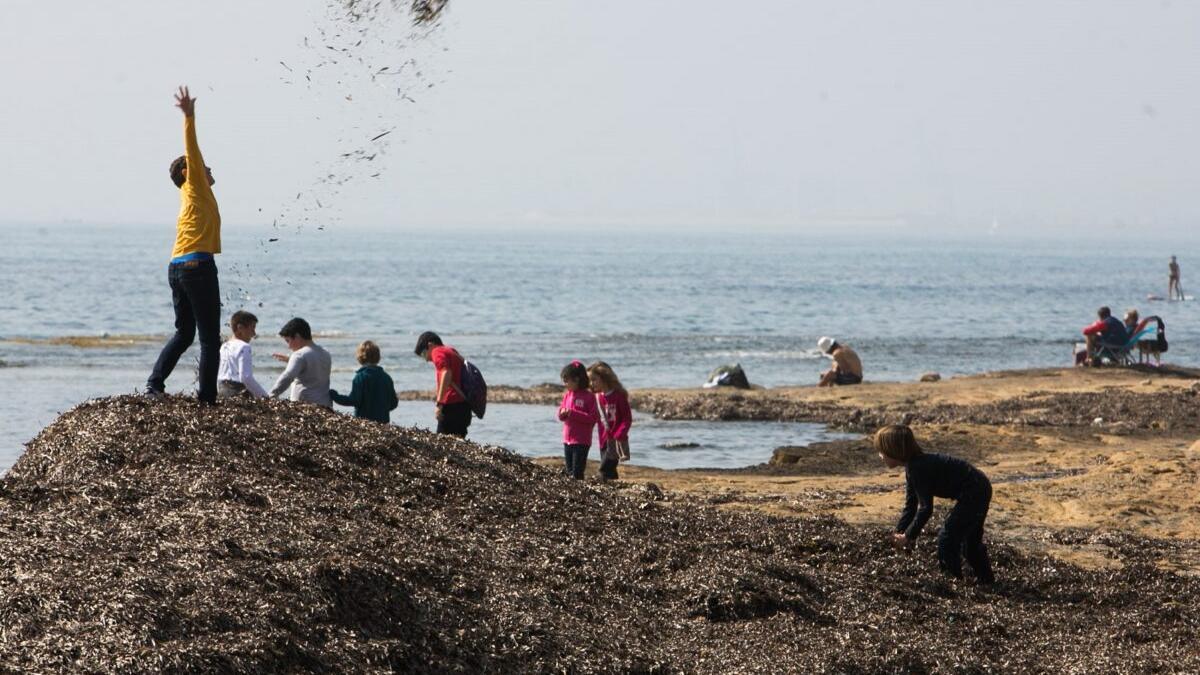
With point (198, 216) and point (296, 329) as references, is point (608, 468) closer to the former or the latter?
point (296, 329)

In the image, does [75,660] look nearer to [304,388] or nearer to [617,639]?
[617,639]

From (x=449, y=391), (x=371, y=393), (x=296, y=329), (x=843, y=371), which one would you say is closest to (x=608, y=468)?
(x=449, y=391)

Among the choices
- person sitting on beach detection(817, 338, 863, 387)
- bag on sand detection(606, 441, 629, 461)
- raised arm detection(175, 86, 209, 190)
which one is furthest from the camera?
person sitting on beach detection(817, 338, 863, 387)

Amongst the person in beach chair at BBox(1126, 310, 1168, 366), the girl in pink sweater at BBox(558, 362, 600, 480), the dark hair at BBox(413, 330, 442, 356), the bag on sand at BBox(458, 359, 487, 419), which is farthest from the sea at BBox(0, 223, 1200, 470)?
the person in beach chair at BBox(1126, 310, 1168, 366)

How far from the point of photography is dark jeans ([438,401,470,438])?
1483 cm

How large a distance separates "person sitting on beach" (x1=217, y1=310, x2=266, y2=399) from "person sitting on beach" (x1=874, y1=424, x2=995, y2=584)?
559cm

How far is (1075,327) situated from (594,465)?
151 ft

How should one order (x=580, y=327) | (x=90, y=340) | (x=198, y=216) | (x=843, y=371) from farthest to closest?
(x=580, y=327) → (x=90, y=340) → (x=843, y=371) → (x=198, y=216)

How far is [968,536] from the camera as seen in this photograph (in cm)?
1089

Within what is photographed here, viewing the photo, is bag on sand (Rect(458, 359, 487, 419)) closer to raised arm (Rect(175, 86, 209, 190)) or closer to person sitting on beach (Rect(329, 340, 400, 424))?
person sitting on beach (Rect(329, 340, 400, 424))

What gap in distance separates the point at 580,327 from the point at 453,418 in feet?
143

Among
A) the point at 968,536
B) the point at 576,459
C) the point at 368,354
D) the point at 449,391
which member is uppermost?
the point at 368,354

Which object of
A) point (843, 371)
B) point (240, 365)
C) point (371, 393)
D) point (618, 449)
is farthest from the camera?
point (843, 371)

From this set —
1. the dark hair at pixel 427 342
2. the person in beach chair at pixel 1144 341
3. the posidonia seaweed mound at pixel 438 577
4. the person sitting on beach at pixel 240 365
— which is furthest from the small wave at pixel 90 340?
the posidonia seaweed mound at pixel 438 577
